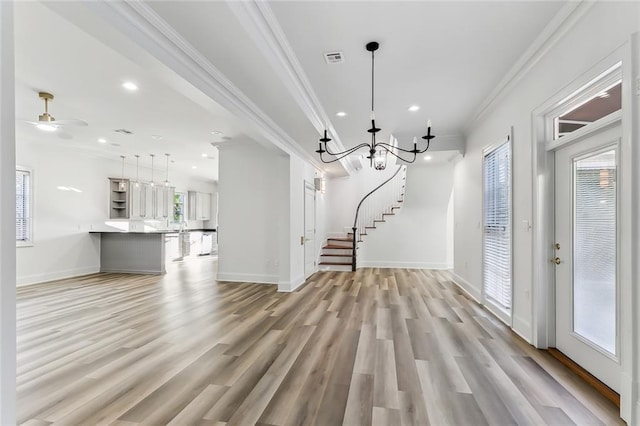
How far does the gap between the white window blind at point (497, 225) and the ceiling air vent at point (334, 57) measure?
234 cm

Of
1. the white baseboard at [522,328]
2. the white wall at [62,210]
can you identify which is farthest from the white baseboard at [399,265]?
the white wall at [62,210]

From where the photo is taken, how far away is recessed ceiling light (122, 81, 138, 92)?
3687 millimetres

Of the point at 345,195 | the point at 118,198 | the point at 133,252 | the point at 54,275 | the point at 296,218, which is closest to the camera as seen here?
the point at 296,218

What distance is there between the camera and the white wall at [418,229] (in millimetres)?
8266

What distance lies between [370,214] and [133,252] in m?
6.42

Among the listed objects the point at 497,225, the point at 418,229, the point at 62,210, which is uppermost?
the point at 62,210

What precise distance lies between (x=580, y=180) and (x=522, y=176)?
0.76 m

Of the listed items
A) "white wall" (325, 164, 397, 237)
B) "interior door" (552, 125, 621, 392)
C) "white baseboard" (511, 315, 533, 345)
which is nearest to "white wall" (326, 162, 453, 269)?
"white wall" (325, 164, 397, 237)

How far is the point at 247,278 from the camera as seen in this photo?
6488 mm

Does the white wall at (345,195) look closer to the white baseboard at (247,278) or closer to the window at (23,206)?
the white baseboard at (247,278)

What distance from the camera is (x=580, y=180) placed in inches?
107

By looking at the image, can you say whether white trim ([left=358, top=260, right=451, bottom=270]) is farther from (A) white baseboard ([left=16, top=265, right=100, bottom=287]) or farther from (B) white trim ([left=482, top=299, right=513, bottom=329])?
(A) white baseboard ([left=16, top=265, right=100, bottom=287])

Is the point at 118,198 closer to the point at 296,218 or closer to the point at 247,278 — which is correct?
the point at 247,278

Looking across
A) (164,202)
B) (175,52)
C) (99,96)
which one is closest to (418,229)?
(175,52)
